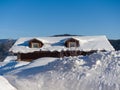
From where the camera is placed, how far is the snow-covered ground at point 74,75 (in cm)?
936

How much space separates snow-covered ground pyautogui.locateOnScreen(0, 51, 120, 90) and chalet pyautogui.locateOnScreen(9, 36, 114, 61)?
26389 mm

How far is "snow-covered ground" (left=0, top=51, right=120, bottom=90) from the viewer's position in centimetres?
936

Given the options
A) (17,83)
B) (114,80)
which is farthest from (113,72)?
(17,83)

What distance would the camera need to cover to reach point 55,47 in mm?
39438

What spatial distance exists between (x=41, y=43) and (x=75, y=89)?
3180 centimetres

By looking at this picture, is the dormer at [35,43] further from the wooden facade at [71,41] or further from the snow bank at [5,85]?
the snow bank at [5,85]

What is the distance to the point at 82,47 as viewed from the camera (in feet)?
128

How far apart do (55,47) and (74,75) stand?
2947 centimetres

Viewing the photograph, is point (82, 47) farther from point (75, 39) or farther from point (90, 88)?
point (90, 88)

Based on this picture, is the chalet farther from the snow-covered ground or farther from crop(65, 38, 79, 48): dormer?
the snow-covered ground

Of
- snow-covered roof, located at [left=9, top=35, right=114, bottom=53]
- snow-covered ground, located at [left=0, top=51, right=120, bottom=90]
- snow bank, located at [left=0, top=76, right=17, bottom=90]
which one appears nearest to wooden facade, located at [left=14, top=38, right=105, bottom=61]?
snow-covered roof, located at [left=9, top=35, right=114, bottom=53]

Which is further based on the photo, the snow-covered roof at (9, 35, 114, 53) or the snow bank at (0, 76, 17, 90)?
the snow-covered roof at (9, 35, 114, 53)

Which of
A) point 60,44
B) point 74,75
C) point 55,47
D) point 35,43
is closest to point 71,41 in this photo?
point 60,44

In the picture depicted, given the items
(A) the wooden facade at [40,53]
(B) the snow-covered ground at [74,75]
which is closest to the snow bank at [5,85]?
(B) the snow-covered ground at [74,75]
